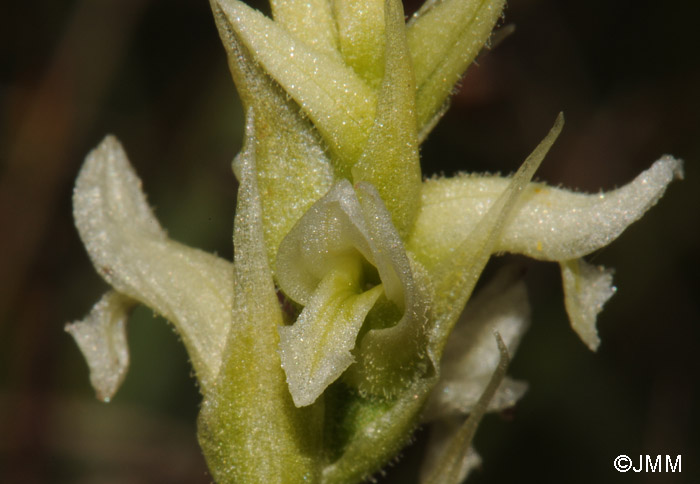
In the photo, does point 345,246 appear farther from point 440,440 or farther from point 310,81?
point 440,440

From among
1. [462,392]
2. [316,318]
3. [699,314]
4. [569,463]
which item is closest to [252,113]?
[316,318]

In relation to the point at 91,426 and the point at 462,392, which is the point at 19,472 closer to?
the point at 91,426

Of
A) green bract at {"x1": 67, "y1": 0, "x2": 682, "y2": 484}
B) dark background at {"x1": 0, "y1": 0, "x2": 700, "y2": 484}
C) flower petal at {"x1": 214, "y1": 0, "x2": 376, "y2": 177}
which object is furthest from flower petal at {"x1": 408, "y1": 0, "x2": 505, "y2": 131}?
dark background at {"x1": 0, "y1": 0, "x2": 700, "y2": 484}

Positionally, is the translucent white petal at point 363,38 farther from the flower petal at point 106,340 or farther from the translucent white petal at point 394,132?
the flower petal at point 106,340

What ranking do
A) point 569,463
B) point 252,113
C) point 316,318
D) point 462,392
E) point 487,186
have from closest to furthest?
point 316,318
point 252,113
point 487,186
point 462,392
point 569,463

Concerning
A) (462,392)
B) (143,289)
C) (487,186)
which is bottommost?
(462,392)

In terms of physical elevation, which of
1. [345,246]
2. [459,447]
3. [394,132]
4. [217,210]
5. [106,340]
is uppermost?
[394,132]
